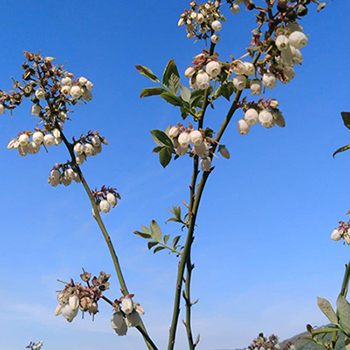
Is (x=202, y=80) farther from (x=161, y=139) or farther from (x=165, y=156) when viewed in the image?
(x=165, y=156)

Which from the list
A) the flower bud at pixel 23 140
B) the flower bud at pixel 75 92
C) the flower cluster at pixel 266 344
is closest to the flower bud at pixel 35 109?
the flower bud at pixel 23 140

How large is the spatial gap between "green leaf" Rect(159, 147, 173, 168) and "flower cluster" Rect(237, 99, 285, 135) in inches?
19.3

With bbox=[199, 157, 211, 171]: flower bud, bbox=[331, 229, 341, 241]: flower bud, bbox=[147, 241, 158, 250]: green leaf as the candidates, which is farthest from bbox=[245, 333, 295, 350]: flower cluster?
bbox=[199, 157, 211, 171]: flower bud

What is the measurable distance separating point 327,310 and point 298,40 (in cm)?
156

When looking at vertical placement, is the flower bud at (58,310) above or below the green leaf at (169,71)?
below

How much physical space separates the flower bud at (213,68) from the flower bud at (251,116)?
0.28m

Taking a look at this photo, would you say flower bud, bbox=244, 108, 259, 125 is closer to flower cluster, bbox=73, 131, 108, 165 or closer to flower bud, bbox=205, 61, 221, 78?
flower bud, bbox=205, 61, 221, 78

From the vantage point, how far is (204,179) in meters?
2.37

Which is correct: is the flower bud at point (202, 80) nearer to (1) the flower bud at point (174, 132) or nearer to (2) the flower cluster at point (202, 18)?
(1) the flower bud at point (174, 132)

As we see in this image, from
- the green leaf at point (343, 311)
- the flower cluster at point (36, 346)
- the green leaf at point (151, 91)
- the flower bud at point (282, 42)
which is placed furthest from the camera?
the flower cluster at point (36, 346)

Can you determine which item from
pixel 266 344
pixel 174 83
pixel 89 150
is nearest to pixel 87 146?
pixel 89 150

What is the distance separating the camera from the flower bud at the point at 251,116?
229cm

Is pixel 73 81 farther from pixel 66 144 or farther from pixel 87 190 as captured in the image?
pixel 87 190

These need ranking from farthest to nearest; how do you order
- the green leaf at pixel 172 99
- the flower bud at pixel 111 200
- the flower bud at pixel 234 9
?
the flower bud at pixel 234 9
the flower bud at pixel 111 200
the green leaf at pixel 172 99
